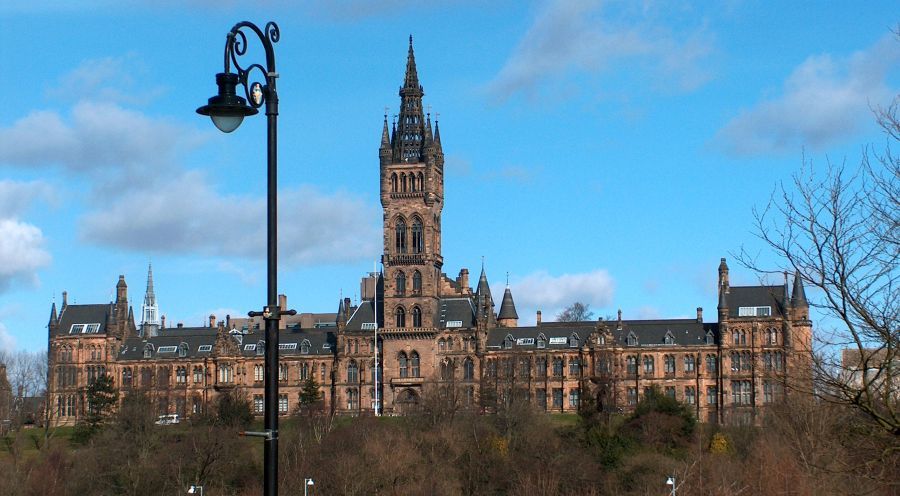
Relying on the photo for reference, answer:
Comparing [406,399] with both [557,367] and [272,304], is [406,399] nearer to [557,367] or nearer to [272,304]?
[557,367]

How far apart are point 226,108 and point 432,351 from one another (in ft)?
446

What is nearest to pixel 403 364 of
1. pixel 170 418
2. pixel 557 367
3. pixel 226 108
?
pixel 557 367

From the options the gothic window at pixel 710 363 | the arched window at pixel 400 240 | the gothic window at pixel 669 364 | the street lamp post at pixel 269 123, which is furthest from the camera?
the arched window at pixel 400 240

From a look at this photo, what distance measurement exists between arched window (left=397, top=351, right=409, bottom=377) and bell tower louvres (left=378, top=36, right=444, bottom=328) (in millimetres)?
3244

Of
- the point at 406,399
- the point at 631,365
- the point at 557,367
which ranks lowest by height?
the point at 406,399

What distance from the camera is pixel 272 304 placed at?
2183 centimetres

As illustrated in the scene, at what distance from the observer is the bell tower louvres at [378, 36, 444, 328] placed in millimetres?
156625

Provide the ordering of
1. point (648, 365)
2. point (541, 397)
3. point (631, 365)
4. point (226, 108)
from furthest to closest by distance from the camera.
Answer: point (541, 397), point (631, 365), point (648, 365), point (226, 108)

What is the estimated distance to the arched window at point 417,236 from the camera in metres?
157

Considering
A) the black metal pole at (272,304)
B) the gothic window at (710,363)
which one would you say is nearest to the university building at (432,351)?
the gothic window at (710,363)

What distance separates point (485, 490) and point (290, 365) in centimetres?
6325

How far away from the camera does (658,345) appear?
509 feet

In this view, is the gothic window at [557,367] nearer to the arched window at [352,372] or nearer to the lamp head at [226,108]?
the arched window at [352,372]

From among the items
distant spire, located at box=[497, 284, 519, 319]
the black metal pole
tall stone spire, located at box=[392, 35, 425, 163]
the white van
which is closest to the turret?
distant spire, located at box=[497, 284, 519, 319]
